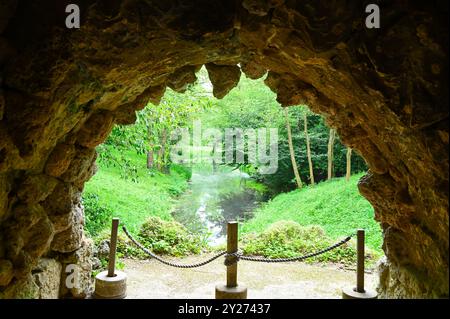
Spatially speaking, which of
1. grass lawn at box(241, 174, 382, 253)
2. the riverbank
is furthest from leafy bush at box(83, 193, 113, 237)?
grass lawn at box(241, 174, 382, 253)

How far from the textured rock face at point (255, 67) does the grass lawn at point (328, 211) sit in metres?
6.46

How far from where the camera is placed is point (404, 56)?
8.98ft

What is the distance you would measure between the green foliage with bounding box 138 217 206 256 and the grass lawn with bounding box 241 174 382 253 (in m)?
2.95

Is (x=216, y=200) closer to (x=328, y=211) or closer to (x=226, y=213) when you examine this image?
(x=226, y=213)

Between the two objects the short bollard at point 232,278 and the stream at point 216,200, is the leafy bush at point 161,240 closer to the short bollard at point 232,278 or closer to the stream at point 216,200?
the stream at point 216,200

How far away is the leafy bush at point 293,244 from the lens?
26.8 feet

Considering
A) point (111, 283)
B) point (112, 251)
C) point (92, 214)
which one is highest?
point (92, 214)

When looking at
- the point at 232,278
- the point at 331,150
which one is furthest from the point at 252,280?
the point at 331,150

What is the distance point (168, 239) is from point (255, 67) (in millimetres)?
5760

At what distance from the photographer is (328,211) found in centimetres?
1266

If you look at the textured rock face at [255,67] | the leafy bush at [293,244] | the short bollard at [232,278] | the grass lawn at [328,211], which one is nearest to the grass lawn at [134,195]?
the grass lawn at [328,211]

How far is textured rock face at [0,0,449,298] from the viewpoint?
275cm

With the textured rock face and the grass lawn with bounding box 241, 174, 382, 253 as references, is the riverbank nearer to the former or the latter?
the grass lawn with bounding box 241, 174, 382, 253
